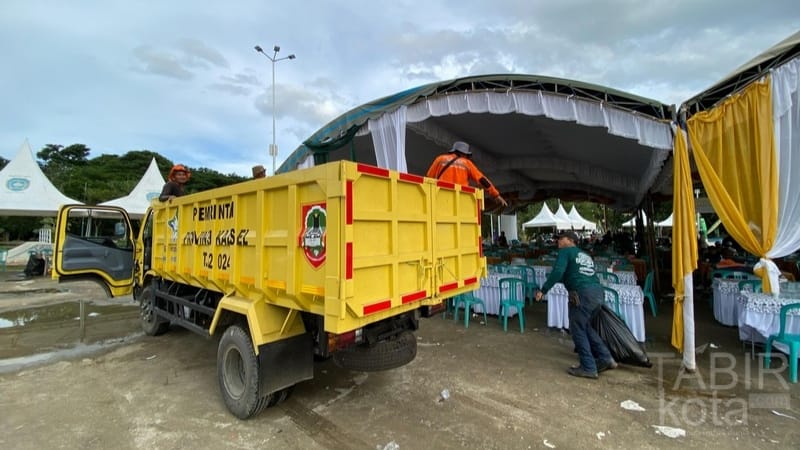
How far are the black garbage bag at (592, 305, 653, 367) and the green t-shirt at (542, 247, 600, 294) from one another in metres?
0.46

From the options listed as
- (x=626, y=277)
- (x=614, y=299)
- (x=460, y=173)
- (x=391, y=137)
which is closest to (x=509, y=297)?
(x=614, y=299)

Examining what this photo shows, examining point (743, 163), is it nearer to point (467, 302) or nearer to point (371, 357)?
point (467, 302)

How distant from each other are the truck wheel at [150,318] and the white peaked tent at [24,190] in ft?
52.3

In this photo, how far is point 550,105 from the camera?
579 centimetres

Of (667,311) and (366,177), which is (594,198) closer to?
(667,311)

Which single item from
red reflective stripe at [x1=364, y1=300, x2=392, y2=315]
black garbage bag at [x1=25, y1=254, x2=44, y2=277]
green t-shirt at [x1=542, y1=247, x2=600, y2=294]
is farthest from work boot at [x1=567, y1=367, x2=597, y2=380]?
black garbage bag at [x1=25, y1=254, x2=44, y2=277]

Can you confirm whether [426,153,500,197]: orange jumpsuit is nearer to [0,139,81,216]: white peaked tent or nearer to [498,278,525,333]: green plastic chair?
[498,278,525,333]: green plastic chair

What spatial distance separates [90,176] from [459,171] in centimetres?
4687

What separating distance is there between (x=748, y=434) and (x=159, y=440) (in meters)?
4.92

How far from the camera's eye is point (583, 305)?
4.14 meters

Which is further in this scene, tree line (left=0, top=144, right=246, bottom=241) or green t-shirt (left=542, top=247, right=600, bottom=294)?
tree line (left=0, top=144, right=246, bottom=241)

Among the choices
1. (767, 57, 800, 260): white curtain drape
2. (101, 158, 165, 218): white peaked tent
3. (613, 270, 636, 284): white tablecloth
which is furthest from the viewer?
(101, 158, 165, 218): white peaked tent

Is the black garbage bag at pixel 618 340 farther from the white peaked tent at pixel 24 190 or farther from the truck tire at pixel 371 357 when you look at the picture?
A: the white peaked tent at pixel 24 190

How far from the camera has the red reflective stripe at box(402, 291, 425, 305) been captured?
2.86 m
